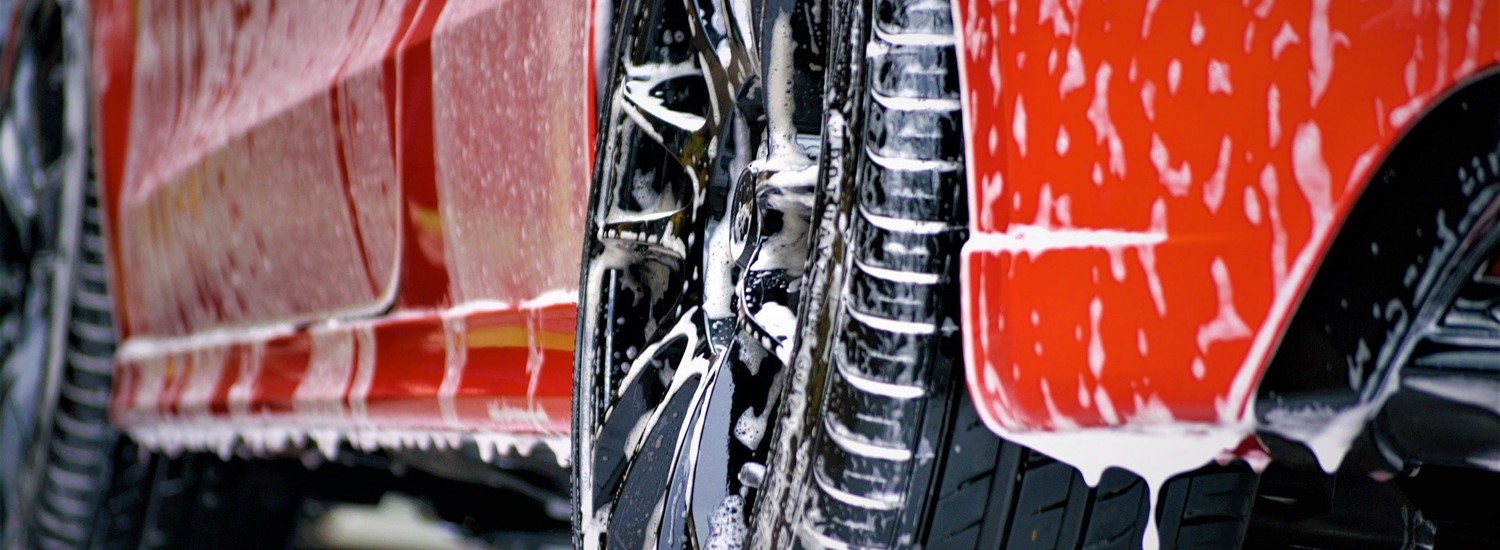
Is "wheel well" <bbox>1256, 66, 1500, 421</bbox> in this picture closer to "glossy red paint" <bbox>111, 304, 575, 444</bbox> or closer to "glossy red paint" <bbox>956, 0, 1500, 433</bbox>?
"glossy red paint" <bbox>956, 0, 1500, 433</bbox>

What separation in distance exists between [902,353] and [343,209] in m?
1.27

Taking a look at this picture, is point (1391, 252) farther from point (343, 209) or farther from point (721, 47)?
point (343, 209)

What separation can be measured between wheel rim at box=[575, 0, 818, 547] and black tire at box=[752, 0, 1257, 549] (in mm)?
209

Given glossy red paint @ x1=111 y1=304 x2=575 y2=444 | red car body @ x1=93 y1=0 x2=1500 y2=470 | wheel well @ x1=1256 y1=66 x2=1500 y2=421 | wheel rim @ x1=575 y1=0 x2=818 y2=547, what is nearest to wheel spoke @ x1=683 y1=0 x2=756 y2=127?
wheel rim @ x1=575 y1=0 x2=818 y2=547

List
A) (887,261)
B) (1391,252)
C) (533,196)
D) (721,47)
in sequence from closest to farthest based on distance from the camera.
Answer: (1391,252) < (887,261) < (721,47) < (533,196)

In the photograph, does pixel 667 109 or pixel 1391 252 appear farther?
pixel 667 109

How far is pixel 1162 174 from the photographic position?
29.4 inches

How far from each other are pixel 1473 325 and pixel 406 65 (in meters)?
1.32

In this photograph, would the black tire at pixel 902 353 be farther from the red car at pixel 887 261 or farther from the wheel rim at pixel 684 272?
the wheel rim at pixel 684 272

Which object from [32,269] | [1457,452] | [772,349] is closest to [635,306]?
[772,349]

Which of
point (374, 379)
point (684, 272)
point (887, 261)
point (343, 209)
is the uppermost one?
point (887, 261)

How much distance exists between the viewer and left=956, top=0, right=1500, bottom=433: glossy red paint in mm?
676

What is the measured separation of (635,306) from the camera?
130 centimetres

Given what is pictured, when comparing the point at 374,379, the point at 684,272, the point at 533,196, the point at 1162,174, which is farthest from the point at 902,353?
the point at 374,379
